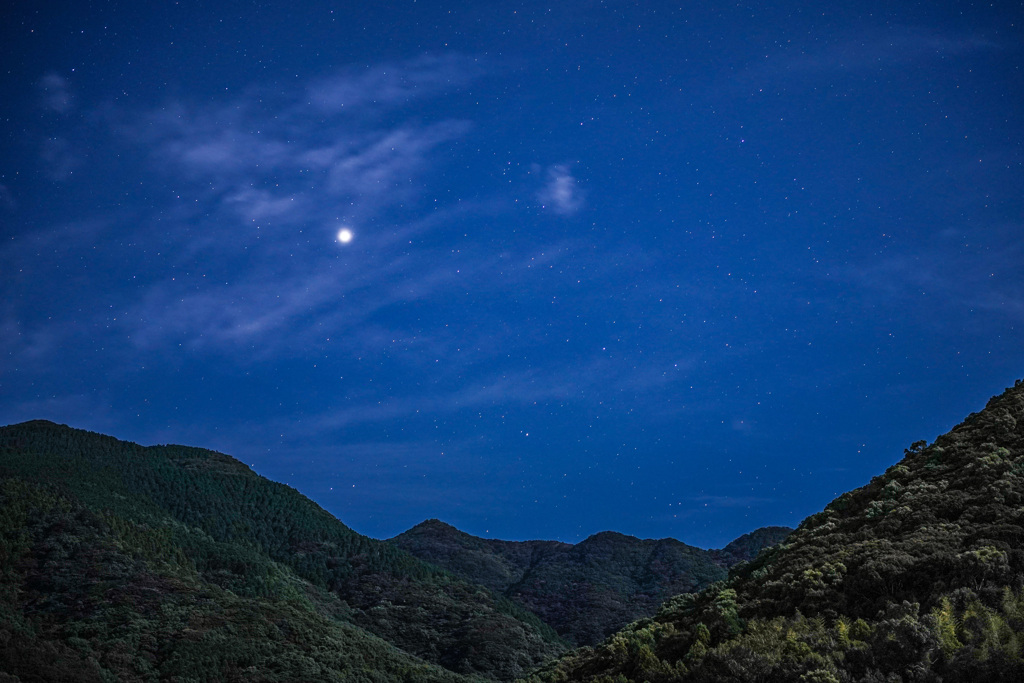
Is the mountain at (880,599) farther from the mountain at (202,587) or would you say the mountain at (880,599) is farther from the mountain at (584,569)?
the mountain at (584,569)

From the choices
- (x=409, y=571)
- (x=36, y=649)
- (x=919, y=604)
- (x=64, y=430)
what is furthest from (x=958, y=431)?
(x=64, y=430)

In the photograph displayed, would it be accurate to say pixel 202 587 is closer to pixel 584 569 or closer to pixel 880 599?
pixel 880 599

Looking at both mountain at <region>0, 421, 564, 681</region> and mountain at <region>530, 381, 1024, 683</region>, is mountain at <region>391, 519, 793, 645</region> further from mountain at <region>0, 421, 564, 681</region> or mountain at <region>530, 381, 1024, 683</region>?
mountain at <region>530, 381, 1024, 683</region>

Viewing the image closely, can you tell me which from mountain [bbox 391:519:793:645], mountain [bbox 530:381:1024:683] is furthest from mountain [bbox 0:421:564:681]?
mountain [bbox 530:381:1024:683]

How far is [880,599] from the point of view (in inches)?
655

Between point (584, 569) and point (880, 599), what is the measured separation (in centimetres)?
12740

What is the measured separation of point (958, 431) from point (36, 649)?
54852 mm

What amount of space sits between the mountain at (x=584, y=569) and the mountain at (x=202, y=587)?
19213 mm

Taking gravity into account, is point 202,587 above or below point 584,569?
below

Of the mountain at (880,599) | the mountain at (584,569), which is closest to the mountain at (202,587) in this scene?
the mountain at (584,569)

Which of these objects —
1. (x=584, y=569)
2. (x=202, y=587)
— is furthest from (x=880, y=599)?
(x=584, y=569)

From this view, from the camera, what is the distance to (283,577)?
8131 centimetres

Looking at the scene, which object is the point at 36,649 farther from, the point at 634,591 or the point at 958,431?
the point at 634,591

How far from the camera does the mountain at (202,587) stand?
171 ft
